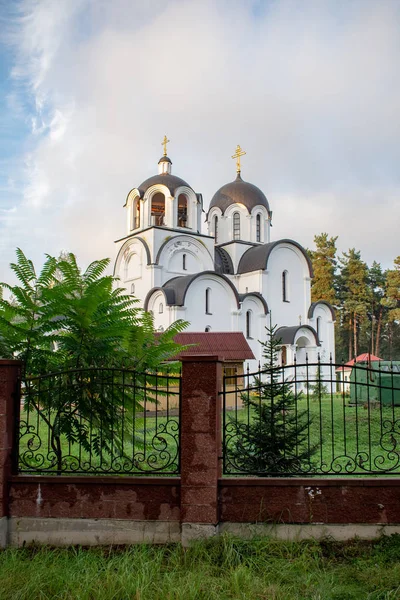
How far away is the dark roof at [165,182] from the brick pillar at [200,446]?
23852 mm

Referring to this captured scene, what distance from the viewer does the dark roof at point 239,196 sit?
106 ft

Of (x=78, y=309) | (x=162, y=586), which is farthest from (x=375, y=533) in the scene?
(x=78, y=309)

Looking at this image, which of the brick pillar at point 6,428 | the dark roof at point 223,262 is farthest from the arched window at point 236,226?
the brick pillar at point 6,428

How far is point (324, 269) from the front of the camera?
141 feet

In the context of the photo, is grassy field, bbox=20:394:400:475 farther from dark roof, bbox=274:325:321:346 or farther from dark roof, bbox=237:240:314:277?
dark roof, bbox=237:240:314:277

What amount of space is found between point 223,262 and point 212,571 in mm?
27450

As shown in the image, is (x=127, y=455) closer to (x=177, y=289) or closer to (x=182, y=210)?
(x=177, y=289)

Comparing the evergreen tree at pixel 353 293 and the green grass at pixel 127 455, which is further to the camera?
the evergreen tree at pixel 353 293

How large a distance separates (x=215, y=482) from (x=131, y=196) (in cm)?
2614

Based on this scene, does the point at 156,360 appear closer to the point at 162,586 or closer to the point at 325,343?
the point at 162,586

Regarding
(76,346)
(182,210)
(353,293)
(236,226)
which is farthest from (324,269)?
(76,346)

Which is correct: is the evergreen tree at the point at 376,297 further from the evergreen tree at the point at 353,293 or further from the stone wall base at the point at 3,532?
the stone wall base at the point at 3,532

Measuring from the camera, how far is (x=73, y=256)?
556 cm

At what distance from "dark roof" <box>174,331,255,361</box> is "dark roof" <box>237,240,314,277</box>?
11726 millimetres
